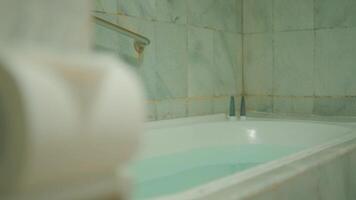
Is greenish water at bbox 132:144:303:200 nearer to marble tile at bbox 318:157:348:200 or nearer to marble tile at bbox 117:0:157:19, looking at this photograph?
marble tile at bbox 318:157:348:200

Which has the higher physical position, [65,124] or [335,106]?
[65,124]

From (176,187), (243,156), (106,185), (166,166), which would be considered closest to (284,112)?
(243,156)

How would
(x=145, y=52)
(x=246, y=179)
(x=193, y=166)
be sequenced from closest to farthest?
(x=246, y=179), (x=193, y=166), (x=145, y=52)

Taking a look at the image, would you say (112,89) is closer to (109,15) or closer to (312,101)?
(109,15)

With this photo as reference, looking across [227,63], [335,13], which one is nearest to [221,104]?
[227,63]

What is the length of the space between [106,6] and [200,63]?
895 mm

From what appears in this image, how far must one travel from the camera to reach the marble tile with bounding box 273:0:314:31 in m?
3.03

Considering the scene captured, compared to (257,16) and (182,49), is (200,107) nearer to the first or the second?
(182,49)

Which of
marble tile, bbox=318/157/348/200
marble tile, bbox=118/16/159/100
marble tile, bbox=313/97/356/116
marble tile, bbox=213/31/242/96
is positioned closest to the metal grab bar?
marble tile, bbox=118/16/159/100

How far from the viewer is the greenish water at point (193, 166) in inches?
75.0

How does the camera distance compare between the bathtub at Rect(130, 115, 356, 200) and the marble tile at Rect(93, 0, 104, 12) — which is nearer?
the bathtub at Rect(130, 115, 356, 200)

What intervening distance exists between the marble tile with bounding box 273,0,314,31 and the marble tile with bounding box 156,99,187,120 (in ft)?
3.28

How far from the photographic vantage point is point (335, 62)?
295cm

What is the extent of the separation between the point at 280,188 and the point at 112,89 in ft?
2.94
